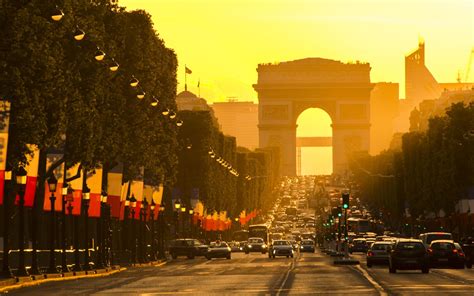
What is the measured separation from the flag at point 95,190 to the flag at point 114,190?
5.58 meters

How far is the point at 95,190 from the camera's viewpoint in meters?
85.8

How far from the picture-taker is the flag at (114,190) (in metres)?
94.4

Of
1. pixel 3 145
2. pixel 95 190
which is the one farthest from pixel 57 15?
pixel 95 190

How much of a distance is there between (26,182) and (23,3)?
7377mm

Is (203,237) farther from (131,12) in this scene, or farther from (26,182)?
(26,182)

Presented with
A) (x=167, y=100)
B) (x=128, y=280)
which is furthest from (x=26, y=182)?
(x=167, y=100)

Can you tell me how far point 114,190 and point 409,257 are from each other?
2200 cm

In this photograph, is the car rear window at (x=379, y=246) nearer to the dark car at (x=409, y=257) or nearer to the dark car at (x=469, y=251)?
the dark car at (x=469, y=251)

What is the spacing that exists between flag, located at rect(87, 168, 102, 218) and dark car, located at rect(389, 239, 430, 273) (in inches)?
606

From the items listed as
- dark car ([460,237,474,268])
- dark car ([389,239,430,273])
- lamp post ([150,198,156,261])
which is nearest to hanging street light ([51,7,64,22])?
dark car ([389,239,430,273])

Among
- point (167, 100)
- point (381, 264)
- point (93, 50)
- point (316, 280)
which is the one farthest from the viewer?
point (167, 100)

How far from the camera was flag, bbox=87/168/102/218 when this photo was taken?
275ft

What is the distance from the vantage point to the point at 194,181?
173125 mm

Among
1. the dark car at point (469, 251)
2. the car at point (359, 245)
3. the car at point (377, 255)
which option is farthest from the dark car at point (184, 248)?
the dark car at point (469, 251)
